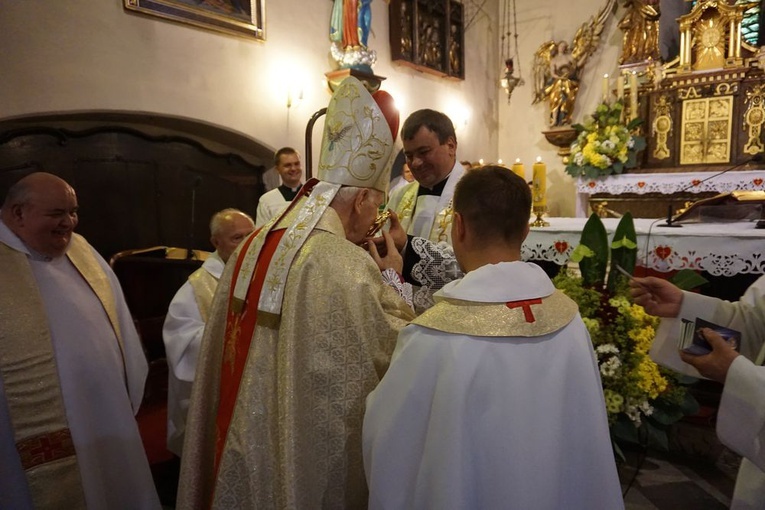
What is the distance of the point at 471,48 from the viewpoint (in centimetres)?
1051

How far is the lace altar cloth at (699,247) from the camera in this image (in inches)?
138

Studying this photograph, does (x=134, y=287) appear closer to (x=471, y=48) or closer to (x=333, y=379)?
(x=333, y=379)

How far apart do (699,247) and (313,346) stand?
315cm

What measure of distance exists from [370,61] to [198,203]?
3.04 m

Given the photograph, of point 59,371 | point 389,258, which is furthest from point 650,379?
point 59,371

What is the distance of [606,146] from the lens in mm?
8055

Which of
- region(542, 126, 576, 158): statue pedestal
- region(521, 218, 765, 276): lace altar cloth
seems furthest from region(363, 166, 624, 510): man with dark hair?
region(542, 126, 576, 158): statue pedestal

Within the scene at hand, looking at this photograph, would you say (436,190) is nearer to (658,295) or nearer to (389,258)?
(389,258)

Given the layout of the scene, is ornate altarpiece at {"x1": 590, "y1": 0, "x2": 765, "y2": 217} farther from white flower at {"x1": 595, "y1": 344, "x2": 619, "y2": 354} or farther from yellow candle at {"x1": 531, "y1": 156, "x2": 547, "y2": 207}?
white flower at {"x1": 595, "y1": 344, "x2": 619, "y2": 354}

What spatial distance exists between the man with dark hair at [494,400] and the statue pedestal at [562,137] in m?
9.06

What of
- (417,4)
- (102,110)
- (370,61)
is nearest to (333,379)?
(102,110)

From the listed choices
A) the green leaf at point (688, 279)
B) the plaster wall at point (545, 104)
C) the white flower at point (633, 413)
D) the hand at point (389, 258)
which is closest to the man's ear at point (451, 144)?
the hand at point (389, 258)

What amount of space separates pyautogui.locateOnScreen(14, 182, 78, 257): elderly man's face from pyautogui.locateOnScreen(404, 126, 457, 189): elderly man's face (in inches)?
68.2

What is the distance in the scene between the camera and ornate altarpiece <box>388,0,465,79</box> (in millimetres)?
8586
